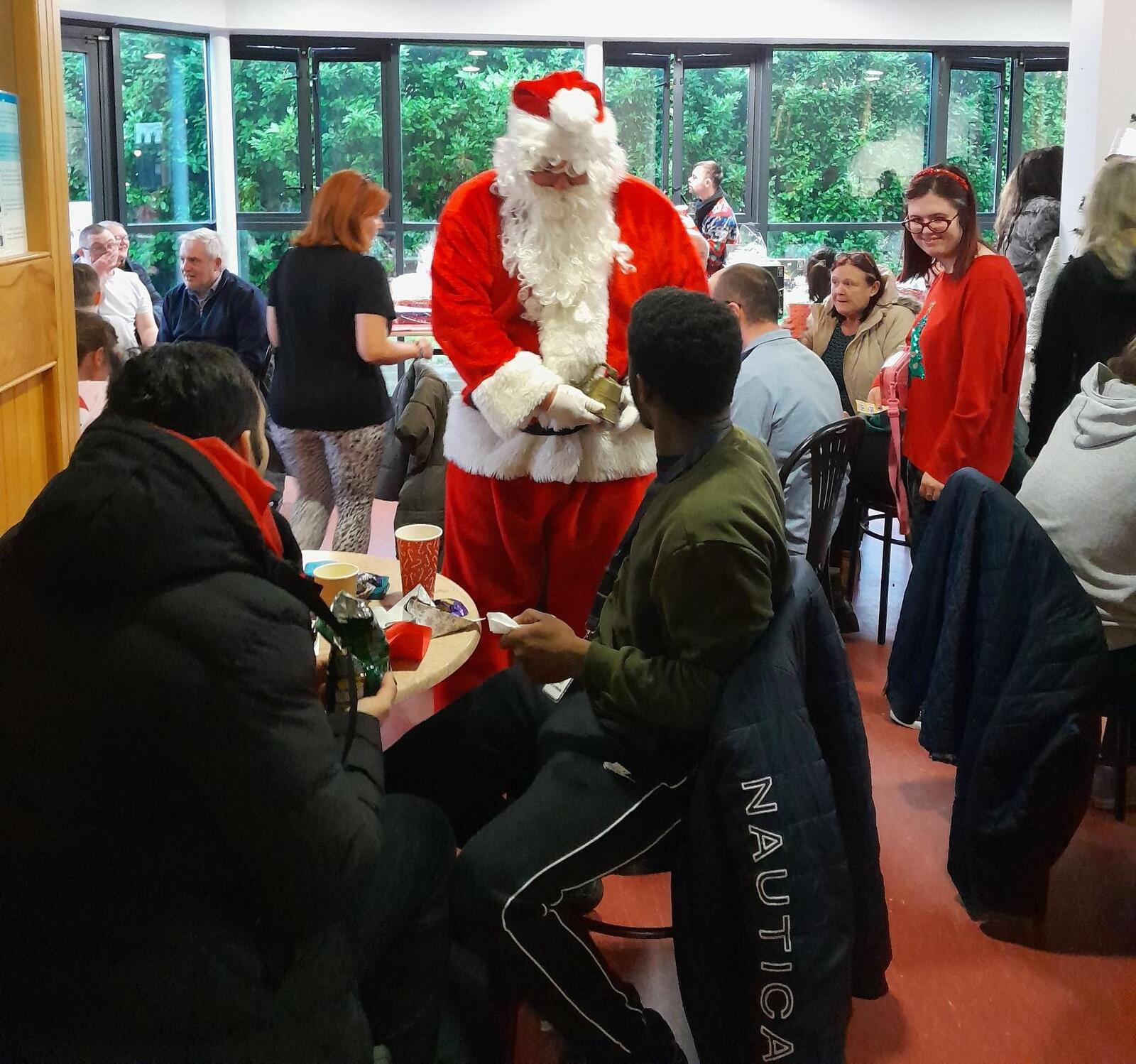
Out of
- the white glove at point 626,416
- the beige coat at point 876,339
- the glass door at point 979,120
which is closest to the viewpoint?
the white glove at point 626,416

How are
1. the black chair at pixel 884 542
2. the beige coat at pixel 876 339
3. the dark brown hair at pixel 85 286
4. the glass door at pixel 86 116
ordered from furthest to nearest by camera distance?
the glass door at pixel 86 116
the beige coat at pixel 876 339
the dark brown hair at pixel 85 286
the black chair at pixel 884 542

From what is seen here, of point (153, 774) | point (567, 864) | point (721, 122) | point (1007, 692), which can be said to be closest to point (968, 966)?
point (1007, 692)

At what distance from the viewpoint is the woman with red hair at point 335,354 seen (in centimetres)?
369

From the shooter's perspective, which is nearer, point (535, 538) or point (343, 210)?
point (535, 538)

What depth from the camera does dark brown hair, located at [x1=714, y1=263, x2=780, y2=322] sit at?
11.0 feet

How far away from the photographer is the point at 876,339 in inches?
164

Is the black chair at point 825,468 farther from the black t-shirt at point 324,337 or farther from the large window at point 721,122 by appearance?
the large window at point 721,122

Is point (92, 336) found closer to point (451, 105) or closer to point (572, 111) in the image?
point (572, 111)

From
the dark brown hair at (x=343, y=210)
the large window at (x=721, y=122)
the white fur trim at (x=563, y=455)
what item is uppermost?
the large window at (x=721, y=122)

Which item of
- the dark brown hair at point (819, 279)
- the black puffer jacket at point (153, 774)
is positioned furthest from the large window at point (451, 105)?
the black puffer jacket at point (153, 774)

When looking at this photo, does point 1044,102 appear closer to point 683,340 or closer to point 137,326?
point 137,326

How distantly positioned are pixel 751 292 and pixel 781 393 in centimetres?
31

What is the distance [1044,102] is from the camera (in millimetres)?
8891

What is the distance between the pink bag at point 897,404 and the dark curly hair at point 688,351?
1598 mm
